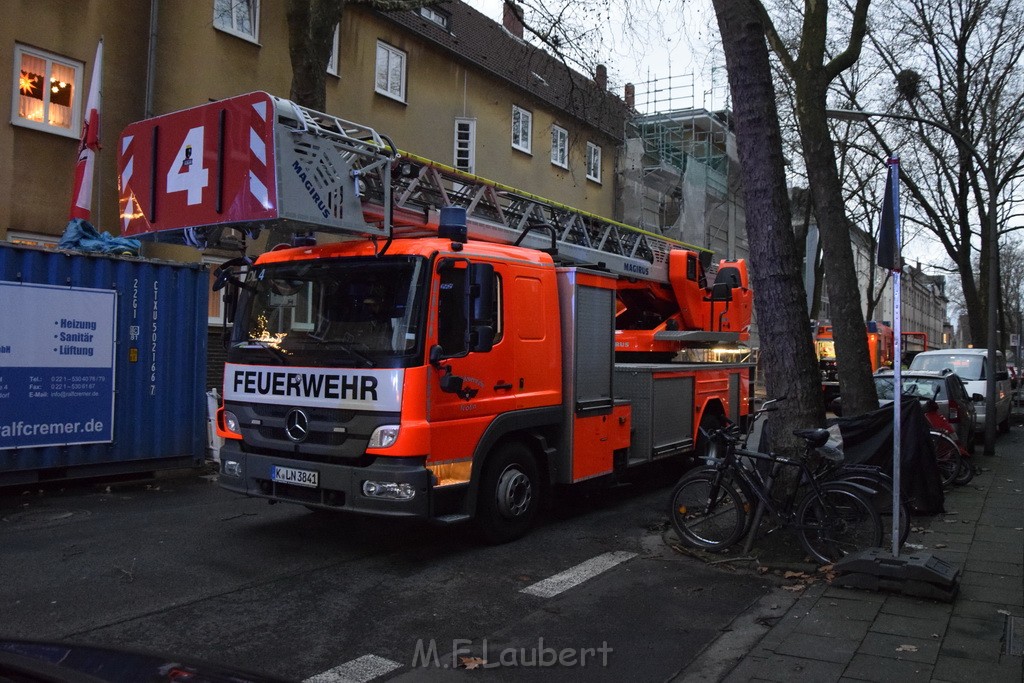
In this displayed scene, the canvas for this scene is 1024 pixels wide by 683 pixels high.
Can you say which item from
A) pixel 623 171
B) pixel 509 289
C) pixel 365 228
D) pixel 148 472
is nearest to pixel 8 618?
pixel 365 228

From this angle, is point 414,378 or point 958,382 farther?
point 958,382

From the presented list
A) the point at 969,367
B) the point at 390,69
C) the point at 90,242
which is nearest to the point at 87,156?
the point at 90,242

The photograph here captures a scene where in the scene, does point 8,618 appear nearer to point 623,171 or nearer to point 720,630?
point 720,630

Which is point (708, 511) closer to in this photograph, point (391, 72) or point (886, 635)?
point (886, 635)

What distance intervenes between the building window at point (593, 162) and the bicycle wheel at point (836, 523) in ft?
65.8

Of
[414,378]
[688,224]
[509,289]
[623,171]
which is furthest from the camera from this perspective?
[688,224]

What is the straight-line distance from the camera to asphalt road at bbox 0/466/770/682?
466cm

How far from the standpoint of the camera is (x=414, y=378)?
6184 mm

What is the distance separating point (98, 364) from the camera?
9.31 metres

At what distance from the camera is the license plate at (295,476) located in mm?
6355

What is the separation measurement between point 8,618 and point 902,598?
5.76 meters

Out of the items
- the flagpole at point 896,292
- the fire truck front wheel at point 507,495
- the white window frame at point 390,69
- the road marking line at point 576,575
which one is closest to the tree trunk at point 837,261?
the flagpole at point 896,292

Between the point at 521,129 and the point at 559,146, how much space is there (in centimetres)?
200

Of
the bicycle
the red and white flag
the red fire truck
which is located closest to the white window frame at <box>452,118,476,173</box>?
the red and white flag
